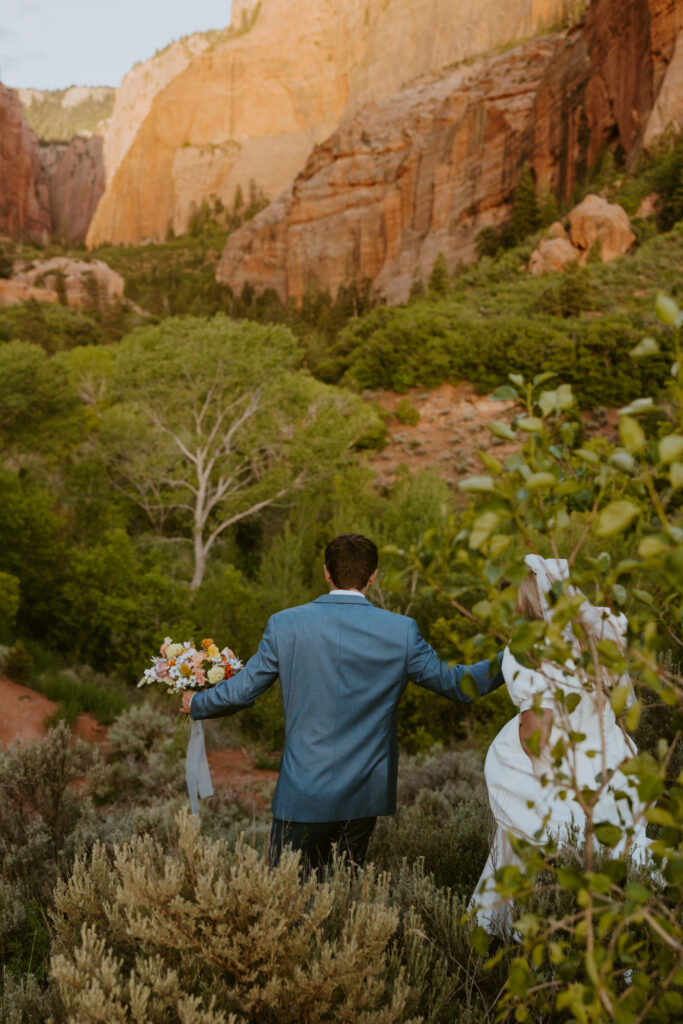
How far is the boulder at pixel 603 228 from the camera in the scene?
3344 centimetres

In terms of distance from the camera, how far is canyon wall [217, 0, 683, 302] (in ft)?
139

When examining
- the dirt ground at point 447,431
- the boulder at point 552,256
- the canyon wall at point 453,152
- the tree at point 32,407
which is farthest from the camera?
the canyon wall at point 453,152

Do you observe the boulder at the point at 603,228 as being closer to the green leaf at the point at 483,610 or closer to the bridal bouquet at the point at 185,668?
the bridal bouquet at the point at 185,668

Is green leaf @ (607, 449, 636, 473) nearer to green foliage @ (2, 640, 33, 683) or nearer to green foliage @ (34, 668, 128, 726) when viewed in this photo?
green foliage @ (34, 668, 128, 726)

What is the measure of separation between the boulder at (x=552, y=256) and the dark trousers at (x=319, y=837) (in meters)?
36.3

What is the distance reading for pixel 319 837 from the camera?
2689 mm

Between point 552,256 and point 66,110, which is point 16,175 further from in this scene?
point 552,256

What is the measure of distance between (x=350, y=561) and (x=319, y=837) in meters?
1.09

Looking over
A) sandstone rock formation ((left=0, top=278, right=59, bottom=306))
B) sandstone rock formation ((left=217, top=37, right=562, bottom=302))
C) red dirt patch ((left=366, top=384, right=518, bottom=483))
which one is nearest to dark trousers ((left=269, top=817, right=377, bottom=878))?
red dirt patch ((left=366, top=384, right=518, bottom=483))

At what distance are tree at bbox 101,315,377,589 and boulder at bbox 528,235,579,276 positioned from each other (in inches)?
756

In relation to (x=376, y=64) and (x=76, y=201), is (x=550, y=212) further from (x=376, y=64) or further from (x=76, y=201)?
(x=76, y=201)

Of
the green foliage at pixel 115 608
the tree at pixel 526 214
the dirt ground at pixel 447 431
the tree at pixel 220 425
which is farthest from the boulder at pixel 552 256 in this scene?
the green foliage at pixel 115 608

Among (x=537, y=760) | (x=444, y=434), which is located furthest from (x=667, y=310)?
(x=444, y=434)

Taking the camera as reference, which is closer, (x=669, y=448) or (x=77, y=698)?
(x=669, y=448)
